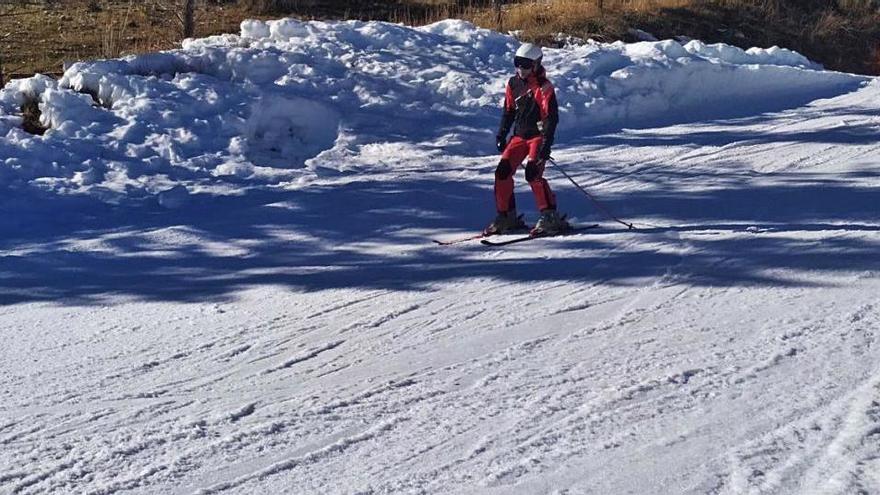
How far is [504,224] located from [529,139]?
769 mm

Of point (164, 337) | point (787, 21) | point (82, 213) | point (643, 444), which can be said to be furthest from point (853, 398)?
point (787, 21)

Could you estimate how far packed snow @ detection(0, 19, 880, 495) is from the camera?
17.6 ft

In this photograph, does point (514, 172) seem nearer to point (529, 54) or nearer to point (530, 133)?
point (530, 133)

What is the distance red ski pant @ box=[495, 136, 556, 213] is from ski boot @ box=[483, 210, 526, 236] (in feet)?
0.15

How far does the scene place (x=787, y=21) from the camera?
2325 centimetres

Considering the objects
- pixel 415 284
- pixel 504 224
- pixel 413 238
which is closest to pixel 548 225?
pixel 504 224

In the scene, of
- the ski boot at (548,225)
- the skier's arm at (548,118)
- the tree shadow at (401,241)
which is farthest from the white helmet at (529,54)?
the tree shadow at (401,241)

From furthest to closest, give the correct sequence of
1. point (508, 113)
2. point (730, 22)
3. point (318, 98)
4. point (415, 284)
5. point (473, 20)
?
point (730, 22) < point (473, 20) < point (318, 98) < point (508, 113) < point (415, 284)

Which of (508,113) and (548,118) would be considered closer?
(548,118)

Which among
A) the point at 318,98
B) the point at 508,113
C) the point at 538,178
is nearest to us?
the point at 538,178

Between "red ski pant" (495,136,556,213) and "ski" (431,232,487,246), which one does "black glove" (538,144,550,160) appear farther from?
"ski" (431,232,487,246)

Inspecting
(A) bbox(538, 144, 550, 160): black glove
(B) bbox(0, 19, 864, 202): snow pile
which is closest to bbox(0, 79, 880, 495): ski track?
(A) bbox(538, 144, 550, 160): black glove

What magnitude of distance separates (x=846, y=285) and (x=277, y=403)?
4.20 meters

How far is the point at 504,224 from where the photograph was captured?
31.7 feet
